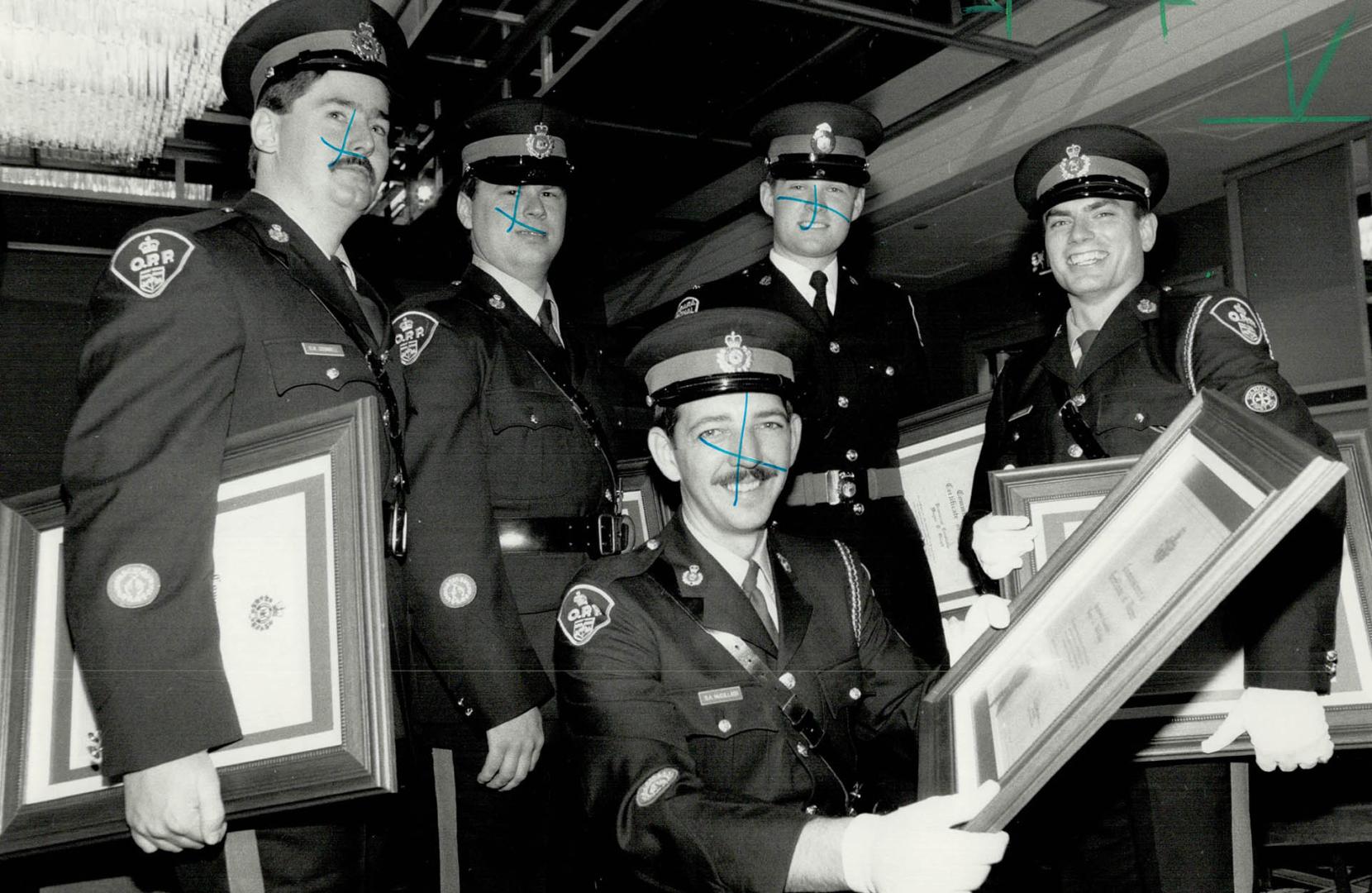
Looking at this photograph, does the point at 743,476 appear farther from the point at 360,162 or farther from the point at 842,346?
the point at 842,346

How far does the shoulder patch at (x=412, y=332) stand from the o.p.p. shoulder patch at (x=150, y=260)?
0.61 m

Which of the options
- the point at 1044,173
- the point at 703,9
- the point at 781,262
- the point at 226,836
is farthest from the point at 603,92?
the point at 226,836

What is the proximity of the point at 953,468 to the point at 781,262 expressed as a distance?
2.45 ft

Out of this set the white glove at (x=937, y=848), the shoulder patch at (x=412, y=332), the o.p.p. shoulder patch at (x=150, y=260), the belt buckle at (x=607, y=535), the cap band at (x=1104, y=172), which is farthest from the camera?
the cap band at (x=1104, y=172)

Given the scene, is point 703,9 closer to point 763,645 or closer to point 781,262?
point 781,262

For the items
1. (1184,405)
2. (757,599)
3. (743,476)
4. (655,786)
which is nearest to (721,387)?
(743,476)

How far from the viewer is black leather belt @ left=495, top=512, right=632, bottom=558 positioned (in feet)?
7.73

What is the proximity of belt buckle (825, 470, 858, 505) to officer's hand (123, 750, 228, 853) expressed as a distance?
166cm

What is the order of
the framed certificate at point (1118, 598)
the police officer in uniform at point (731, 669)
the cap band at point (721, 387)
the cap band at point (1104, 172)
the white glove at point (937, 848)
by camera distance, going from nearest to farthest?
1. the framed certificate at point (1118, 598)
2. the white glove at point (937, 848)
3. the police officer in uniform at point (731, 669)
4. the cap band at point (721, 387)
5. the cap band at point (1104, 172)

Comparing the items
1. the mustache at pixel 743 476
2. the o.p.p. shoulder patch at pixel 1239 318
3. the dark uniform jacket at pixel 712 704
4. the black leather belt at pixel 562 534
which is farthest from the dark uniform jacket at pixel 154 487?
the o.p.p. shoulder patch at pixel 1239 318

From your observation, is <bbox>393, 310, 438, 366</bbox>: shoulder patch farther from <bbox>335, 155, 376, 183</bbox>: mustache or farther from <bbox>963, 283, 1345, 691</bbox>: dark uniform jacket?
<bbox>963, 283, 1345, 691</bbox>: dark uniform jacket

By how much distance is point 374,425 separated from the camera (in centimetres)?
162

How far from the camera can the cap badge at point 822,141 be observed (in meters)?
3.00

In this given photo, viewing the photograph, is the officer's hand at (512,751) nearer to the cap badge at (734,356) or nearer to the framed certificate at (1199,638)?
the cap badge at (734,356)
